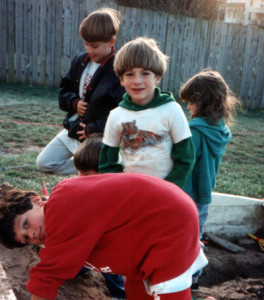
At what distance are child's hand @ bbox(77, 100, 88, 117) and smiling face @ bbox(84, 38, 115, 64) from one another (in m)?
0.36

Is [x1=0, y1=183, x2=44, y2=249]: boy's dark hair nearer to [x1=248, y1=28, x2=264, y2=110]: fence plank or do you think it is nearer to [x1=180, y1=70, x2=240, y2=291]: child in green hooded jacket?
[x1=180, y1=70, x2=240, y2=291]: child in green hooded jacket

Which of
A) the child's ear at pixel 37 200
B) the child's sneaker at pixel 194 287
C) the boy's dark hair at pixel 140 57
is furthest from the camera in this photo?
the child's sneaker at pixel 194 287

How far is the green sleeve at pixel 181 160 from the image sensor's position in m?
2.33

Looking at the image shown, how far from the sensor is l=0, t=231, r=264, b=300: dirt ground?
265 cm

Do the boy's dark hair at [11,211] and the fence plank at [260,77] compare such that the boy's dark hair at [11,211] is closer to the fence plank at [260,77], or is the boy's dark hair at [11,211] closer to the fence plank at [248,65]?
the fence plank at [248,65]

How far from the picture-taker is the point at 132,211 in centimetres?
174

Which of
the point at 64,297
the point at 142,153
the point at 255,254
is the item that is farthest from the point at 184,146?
the point at 255,254

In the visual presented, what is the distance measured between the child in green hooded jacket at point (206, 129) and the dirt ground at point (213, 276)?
0.44 m

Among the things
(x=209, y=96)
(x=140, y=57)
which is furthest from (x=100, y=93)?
(x=209, y=96)

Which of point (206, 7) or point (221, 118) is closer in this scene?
point (221, 118)

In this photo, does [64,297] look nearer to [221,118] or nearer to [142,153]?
[142,153]

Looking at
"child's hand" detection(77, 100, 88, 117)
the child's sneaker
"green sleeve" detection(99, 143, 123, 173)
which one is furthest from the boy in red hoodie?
"child's hand" detection(77, 100, 88, 117)

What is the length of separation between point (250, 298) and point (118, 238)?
68.8 inches

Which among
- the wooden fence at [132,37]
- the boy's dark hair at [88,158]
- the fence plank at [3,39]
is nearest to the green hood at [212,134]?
the boy's dark hair at [88,158]
